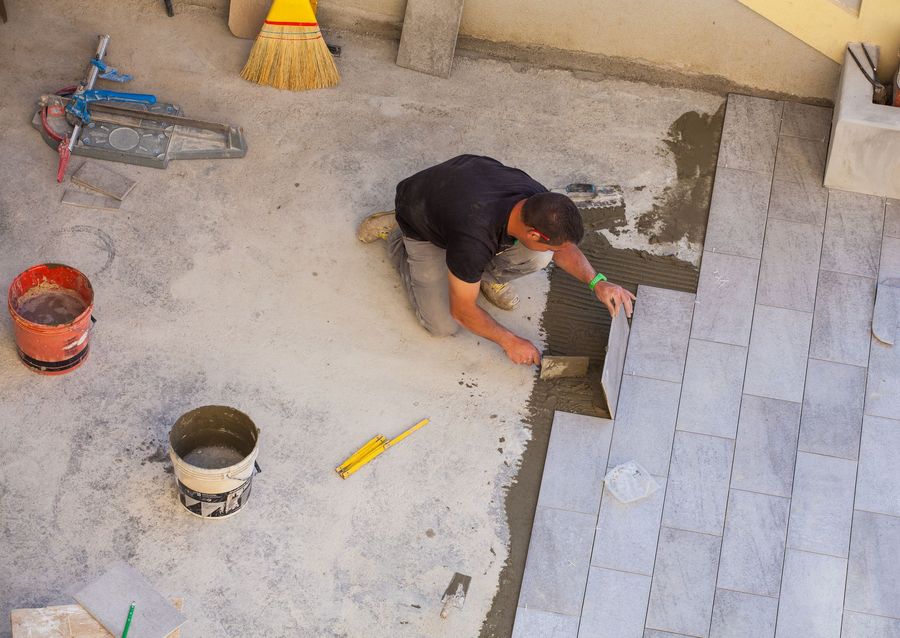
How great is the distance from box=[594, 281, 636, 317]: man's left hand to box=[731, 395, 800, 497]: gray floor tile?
2.29 ft

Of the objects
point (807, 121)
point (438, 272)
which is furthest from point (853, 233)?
point (438, 272)

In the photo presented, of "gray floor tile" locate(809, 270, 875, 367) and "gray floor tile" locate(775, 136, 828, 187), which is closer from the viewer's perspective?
"gray floor tile" locate(809, 270, 875, 367)

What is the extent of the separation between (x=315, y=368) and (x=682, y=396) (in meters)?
1.59

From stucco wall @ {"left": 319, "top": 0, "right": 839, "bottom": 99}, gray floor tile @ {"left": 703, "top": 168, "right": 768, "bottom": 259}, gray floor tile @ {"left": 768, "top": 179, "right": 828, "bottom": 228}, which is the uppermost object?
stucco wall @ {"left": 319, "top": 0, "right": 839, "bottom": 99}

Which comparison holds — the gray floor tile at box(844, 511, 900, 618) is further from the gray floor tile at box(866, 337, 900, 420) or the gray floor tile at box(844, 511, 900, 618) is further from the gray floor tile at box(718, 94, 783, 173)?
the gray floor tile at box(718, 94, 783, 173)

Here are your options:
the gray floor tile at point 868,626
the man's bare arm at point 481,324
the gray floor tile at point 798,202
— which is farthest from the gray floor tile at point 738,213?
the gray floor tile at point 868,626

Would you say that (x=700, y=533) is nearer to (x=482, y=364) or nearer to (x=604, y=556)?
(x=604, y=556)

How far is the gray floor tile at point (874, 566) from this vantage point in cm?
427

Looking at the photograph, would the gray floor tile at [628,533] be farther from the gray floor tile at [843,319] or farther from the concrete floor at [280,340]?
the gray floor tile at [843,319]

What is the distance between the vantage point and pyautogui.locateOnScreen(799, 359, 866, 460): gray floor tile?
184 inches

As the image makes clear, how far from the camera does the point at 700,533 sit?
14.4 ft

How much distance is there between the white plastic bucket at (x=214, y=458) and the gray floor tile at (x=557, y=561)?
1135 mm

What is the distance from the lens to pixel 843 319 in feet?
16.5

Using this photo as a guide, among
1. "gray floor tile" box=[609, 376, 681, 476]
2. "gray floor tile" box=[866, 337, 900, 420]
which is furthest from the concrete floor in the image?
"gray floor tile" box=[866, 337, 900, 420]
